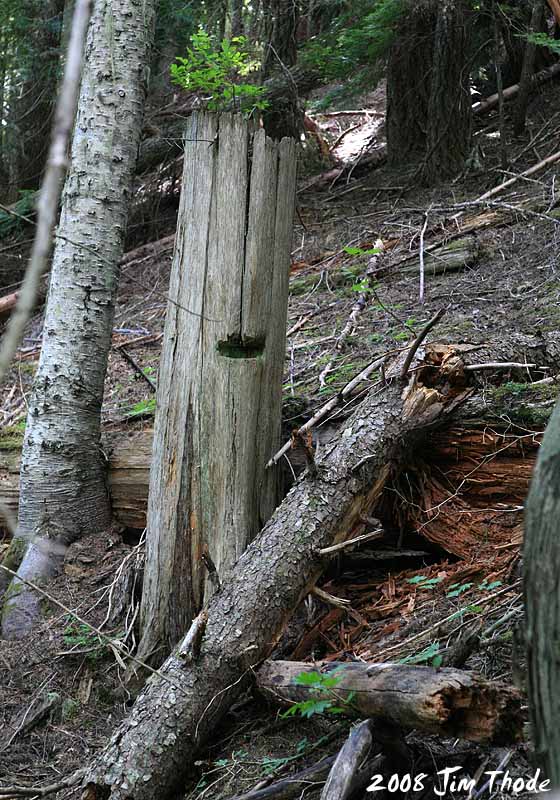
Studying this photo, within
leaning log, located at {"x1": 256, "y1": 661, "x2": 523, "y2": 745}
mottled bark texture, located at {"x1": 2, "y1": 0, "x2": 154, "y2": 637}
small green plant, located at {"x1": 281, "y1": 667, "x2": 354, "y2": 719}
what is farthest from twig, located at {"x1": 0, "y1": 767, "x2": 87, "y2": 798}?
mottled bark texture, located at {"x1": 2, "y1": 0, "x2": 154, "y2": 637}

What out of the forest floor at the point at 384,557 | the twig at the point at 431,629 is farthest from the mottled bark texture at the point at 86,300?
the twig at the point at 431,629

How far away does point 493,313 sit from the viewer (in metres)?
4.91

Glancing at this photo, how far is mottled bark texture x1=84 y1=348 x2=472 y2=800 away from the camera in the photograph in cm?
277

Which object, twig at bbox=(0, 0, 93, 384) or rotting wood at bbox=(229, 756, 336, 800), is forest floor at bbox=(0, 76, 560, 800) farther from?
twig at bbox=(0, 0, 93, 384)

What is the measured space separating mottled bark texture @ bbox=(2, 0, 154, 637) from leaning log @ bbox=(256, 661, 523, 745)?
231cm

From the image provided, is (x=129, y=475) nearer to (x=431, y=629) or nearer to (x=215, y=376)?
(x=215, y=376)

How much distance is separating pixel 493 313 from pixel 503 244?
1683 mm

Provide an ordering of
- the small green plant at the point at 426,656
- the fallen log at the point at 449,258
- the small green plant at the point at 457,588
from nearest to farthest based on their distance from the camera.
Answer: the small green plant at the point at 426,656 < the small green plant at the point at 457,588 < the fallen log at the point at 449,258

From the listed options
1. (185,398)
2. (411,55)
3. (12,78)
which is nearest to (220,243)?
(185,398)

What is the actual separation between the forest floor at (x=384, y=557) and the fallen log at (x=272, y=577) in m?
0.18

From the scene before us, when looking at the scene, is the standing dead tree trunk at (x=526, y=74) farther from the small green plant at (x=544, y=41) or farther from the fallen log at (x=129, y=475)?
the fallen log at (x=129, y=475)

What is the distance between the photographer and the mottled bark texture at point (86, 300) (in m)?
4.36

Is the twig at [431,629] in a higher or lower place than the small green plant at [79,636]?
higher

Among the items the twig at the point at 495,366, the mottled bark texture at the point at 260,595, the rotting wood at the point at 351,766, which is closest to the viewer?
the rotting wood at the point at 351,766
